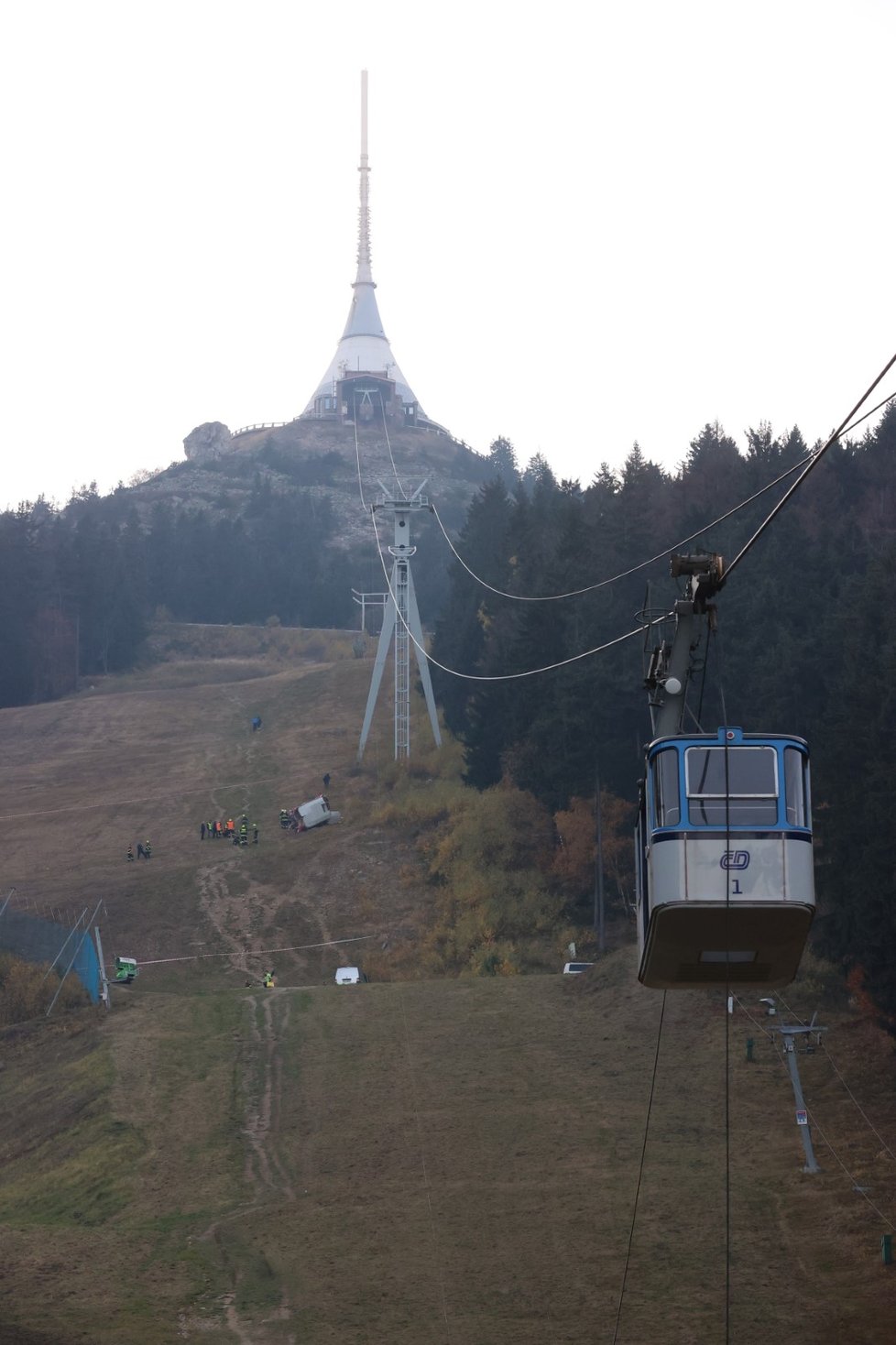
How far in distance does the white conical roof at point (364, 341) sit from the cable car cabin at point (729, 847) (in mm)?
161051

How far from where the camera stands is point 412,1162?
2986 cm

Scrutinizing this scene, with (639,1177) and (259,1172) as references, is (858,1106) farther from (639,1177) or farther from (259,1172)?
(259,1172)

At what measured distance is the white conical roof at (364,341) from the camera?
→ 177 m

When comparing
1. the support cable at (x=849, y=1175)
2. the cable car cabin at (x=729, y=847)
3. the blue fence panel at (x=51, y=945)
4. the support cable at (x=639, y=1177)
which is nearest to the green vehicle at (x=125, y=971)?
the blue fence panel at (x=51, y=945)

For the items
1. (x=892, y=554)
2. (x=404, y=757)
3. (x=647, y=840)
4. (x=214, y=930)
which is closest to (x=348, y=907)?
(x=214, y=930)

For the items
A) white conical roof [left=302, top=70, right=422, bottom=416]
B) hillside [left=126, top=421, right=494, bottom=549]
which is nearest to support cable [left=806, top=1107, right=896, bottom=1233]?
hillside [left=126, top=421, right=494, bottom=549]

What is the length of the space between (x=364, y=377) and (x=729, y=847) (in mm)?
168450

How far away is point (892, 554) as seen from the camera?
44219mm

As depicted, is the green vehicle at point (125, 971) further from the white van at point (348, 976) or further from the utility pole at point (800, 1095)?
the utility pole at point (800, 1095)

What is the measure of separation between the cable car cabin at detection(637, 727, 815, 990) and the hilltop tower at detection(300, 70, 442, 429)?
163 meters

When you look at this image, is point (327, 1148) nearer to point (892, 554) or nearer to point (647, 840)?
point (647, 840)

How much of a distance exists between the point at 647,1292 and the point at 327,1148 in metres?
9.11

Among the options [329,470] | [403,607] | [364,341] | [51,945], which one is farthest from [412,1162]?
[364,341]

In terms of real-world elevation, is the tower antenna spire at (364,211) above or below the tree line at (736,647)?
above
